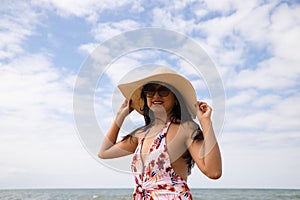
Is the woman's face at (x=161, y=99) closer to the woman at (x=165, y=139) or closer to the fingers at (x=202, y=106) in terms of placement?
the woman at (x=165, y=139)

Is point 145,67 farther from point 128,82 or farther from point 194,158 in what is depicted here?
point 194,158

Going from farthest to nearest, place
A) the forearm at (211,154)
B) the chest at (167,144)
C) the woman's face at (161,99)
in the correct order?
the woman's face at (161,99), the chest at (167,144), the forearm at (211,154)

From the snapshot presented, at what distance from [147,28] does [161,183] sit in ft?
3.31

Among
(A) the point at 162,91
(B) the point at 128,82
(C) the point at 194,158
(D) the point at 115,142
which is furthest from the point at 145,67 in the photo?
(C) the point at 194,158

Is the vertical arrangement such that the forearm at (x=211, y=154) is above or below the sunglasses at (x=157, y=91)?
below

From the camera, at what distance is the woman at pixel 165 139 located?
2.02 m

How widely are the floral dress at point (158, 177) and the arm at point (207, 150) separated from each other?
15cm

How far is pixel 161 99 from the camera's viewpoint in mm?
2250

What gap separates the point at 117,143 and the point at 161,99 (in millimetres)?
469

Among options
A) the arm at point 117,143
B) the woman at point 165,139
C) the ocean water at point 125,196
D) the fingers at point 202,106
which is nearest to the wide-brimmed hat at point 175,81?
the woman at point 165,139

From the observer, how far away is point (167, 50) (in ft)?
8.13

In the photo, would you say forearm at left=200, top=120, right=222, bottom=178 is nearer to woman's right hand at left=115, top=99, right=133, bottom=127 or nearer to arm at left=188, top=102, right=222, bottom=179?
arm at left=188, top=102, right=222, bottom=179

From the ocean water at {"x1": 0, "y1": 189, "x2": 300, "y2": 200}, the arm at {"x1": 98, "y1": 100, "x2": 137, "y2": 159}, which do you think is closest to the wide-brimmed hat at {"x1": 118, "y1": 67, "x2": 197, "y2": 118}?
the arm at {"x1": 98, "y1": 100, "x2": 137, "y2": 159}

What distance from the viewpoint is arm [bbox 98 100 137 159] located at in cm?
245
